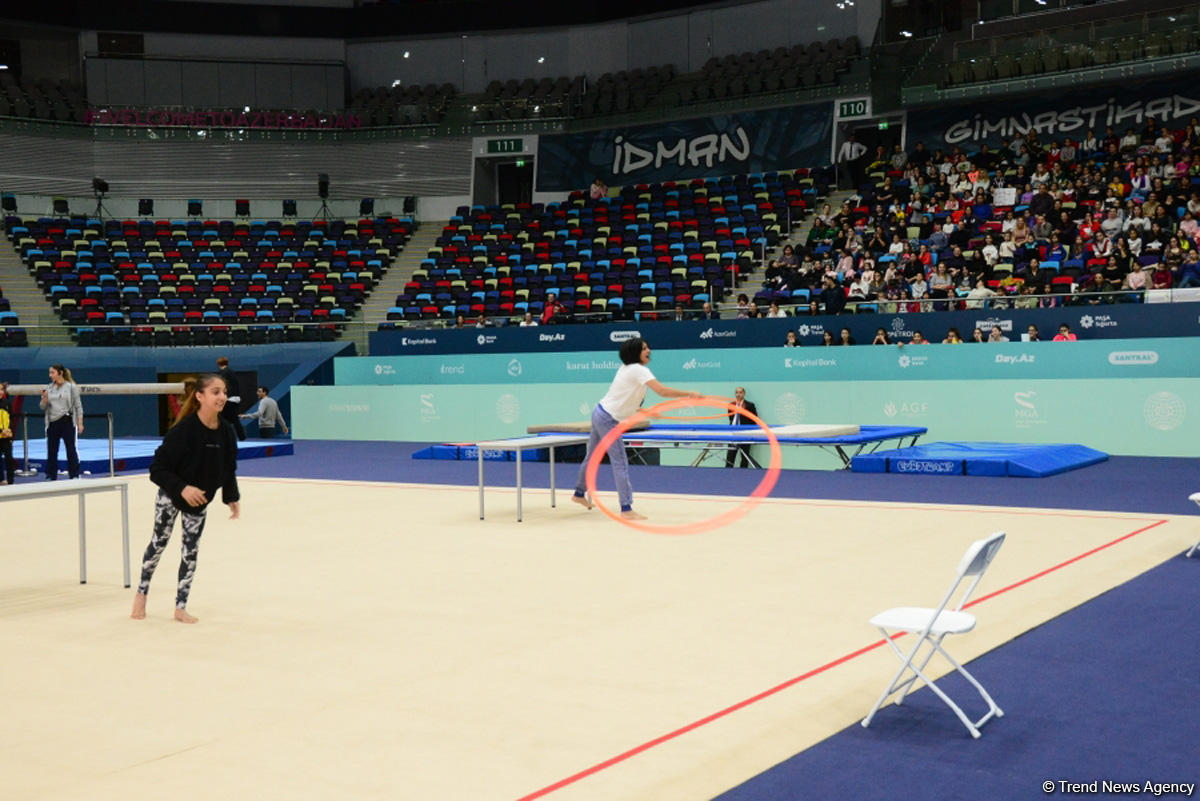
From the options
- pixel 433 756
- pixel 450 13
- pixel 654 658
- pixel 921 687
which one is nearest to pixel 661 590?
pixel 654 658

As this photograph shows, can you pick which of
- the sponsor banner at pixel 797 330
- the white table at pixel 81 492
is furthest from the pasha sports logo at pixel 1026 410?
the white table at pixel 81 492

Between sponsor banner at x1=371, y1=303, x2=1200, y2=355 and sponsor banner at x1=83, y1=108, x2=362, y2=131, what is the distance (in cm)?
1565

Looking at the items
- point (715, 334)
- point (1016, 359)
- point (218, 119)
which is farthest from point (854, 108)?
point (218, 119)

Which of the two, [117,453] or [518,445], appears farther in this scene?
[117,453]

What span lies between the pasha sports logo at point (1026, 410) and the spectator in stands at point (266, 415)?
16449 mm

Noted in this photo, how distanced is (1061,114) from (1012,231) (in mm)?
8323

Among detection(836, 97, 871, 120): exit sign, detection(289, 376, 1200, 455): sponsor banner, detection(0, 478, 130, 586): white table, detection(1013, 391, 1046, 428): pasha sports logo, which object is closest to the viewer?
detection(0, 478, 130, 586): white table

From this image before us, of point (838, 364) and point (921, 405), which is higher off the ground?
point (838, 364)

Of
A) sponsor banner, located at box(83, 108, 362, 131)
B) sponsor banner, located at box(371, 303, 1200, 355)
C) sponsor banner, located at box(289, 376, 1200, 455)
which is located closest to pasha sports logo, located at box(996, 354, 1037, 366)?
sponsor banner, located at box(289, 376, 1200, 455)

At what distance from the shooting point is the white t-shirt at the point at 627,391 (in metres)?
11.9

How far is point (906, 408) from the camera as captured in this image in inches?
770

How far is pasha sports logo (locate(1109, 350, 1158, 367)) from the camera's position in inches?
715

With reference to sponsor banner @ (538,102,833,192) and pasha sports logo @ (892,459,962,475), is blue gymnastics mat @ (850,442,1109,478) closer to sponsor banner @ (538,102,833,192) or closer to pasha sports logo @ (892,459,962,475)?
pasha sports logo @ (892,459,962,475)

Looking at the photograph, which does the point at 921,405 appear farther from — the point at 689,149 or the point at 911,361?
the point at 689,149
